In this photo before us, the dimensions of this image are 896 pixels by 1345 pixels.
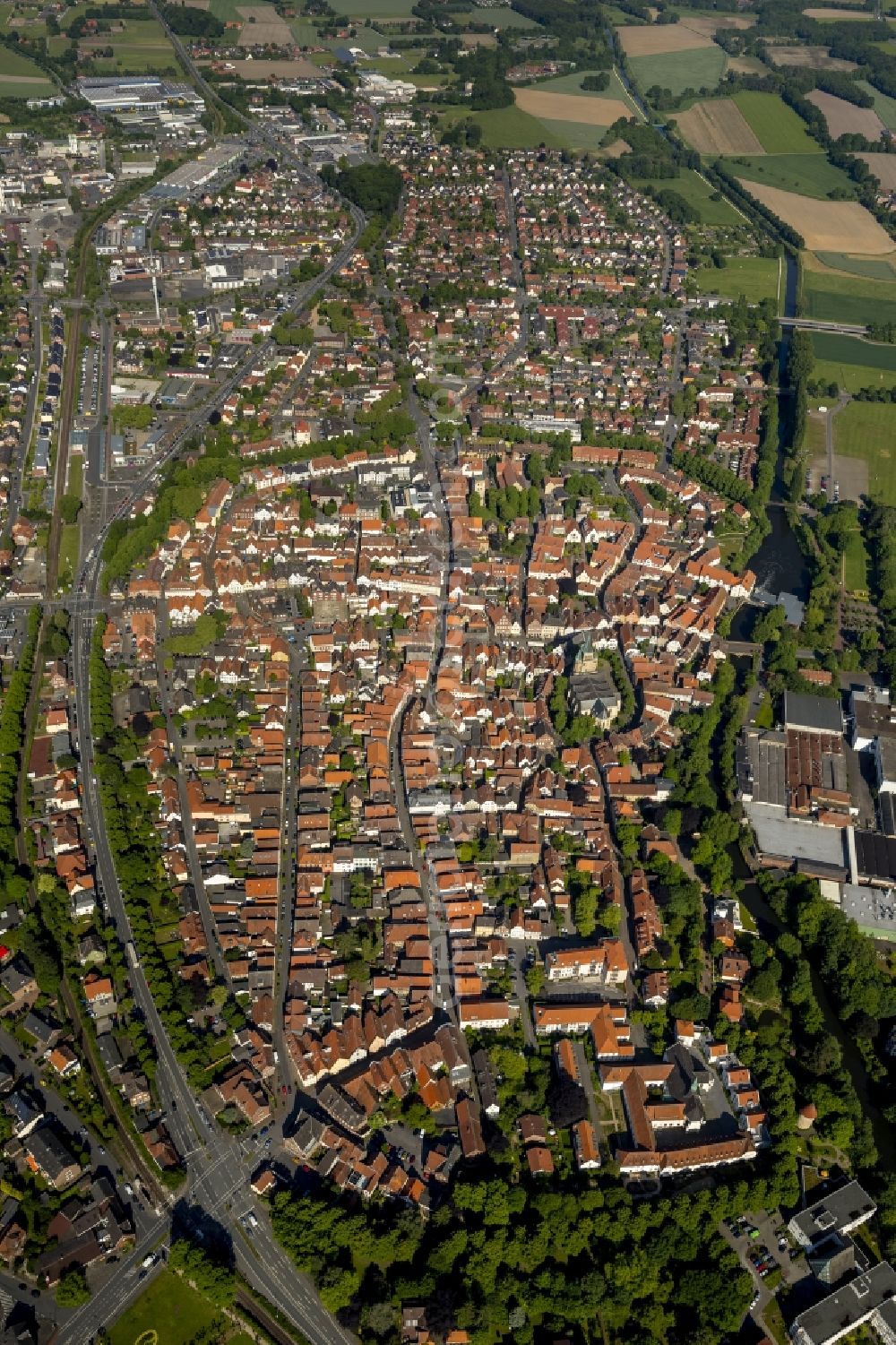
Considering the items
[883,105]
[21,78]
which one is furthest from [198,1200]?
[883,105]

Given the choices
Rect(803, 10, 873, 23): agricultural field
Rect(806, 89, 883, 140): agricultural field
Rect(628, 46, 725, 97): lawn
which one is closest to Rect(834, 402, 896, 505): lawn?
Rect(806, 89, 883, 140): agricultural field

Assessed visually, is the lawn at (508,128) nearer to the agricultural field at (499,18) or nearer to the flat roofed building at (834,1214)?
the agricultural field at (499,18)

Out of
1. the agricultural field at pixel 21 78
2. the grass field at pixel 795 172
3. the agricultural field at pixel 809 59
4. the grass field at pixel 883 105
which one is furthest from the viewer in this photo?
the agricultural field at pixel 809 59

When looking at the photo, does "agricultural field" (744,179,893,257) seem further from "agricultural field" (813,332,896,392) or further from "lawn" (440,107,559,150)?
"lawn" (440,107,559,150)

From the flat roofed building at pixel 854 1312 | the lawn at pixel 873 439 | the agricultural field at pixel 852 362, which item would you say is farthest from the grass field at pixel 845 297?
the flat roofed building at pixel 854 1312

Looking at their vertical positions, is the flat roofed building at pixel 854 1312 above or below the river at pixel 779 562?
below

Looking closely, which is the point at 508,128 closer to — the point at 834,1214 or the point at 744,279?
the point at 744,279
